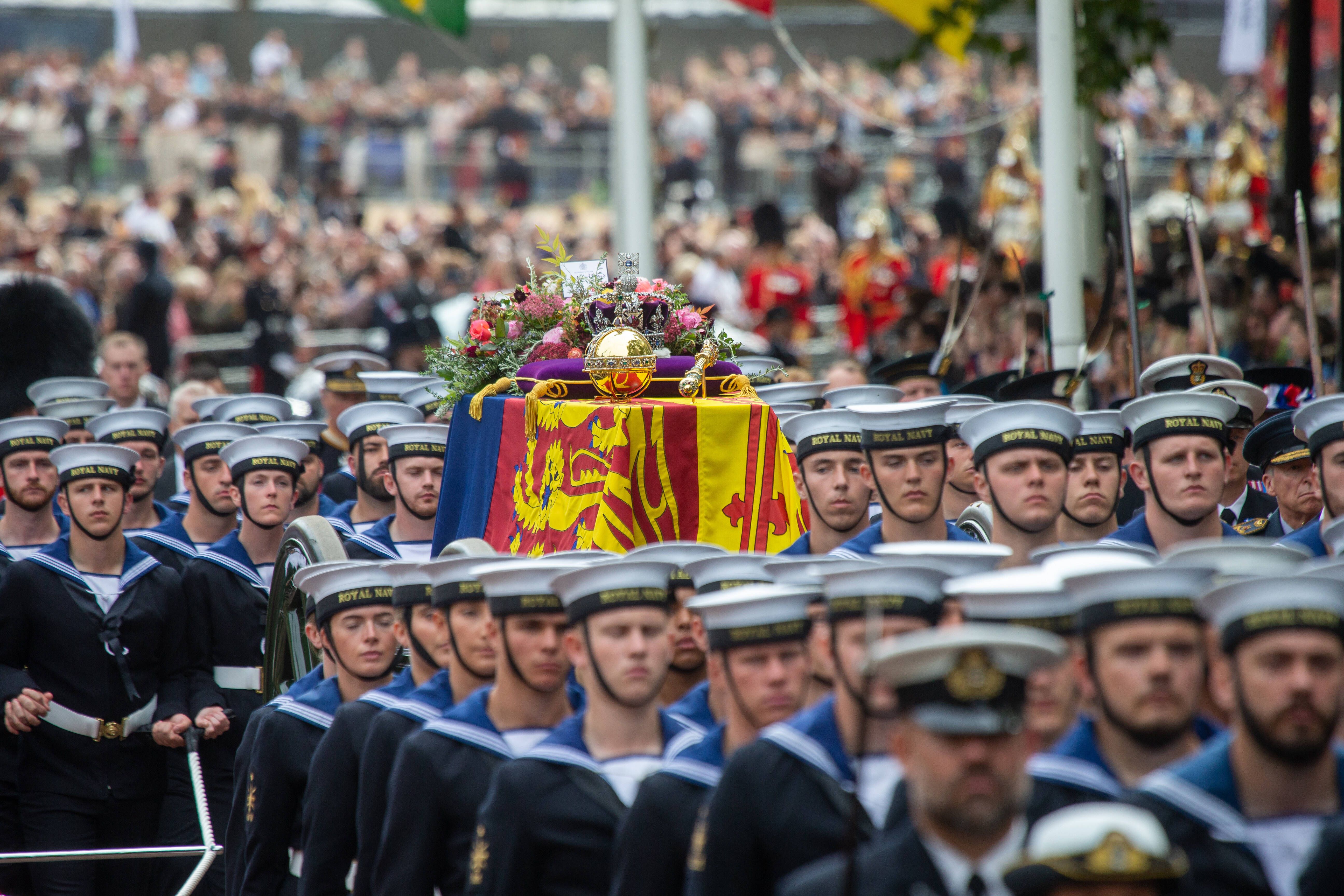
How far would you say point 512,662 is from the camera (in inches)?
195

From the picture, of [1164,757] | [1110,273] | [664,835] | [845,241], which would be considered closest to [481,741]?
[664,835]

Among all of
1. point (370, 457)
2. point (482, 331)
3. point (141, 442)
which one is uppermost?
point (482, 331)

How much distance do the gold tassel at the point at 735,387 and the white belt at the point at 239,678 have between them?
7.64ft

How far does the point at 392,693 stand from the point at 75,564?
2959 millimetres

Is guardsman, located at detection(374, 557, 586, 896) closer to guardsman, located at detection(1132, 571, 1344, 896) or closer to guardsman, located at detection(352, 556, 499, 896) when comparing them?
guardsman, located at detection(352, 556, 499, 896)

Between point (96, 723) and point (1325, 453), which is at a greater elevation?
point (1325, 453)

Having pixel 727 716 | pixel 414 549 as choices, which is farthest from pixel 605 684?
pixel 414 549

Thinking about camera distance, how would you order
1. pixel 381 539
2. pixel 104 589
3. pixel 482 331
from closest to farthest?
pixel 104 589 < pixel 381 539 < pixel 482 331

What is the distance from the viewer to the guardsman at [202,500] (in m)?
8.44

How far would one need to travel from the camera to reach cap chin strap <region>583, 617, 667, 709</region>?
4.59 meters

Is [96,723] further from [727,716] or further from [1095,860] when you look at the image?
[1095,860]

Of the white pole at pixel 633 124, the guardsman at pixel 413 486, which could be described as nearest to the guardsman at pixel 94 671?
the guardsman at pixel 413 486

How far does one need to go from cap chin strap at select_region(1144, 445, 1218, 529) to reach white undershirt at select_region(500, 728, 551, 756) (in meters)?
2.49

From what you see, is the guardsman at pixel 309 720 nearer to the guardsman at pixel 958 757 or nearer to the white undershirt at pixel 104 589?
the white undershirt at pixel 104 589
